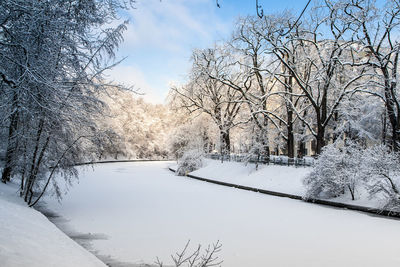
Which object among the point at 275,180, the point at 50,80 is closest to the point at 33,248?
the point at 50,80

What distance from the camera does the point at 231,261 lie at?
720 cm

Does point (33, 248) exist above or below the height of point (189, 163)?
below

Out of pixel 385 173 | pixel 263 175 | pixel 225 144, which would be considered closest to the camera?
pixel 385 173

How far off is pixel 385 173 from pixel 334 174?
9.79 feet

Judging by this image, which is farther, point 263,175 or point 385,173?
point 263,175

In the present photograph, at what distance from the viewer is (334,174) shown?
15.7m

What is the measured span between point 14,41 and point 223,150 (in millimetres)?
31600

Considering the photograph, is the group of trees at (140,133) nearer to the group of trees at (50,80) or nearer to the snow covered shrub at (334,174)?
the snow covered shrub at (334,174)

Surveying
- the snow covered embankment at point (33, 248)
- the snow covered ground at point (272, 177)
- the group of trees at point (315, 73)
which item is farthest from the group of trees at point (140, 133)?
the snow covered embankment at point (33, 248)

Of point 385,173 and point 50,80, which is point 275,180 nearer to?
point 385,173

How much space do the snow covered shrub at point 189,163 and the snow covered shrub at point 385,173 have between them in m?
25.3

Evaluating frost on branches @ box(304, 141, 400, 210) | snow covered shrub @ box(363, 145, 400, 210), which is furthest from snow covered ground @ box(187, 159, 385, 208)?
snow covered shrub @ box(363, 145, 400, 210)

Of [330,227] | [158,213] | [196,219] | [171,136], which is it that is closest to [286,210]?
[330,227]

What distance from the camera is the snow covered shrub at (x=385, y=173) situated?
12.8 metres
